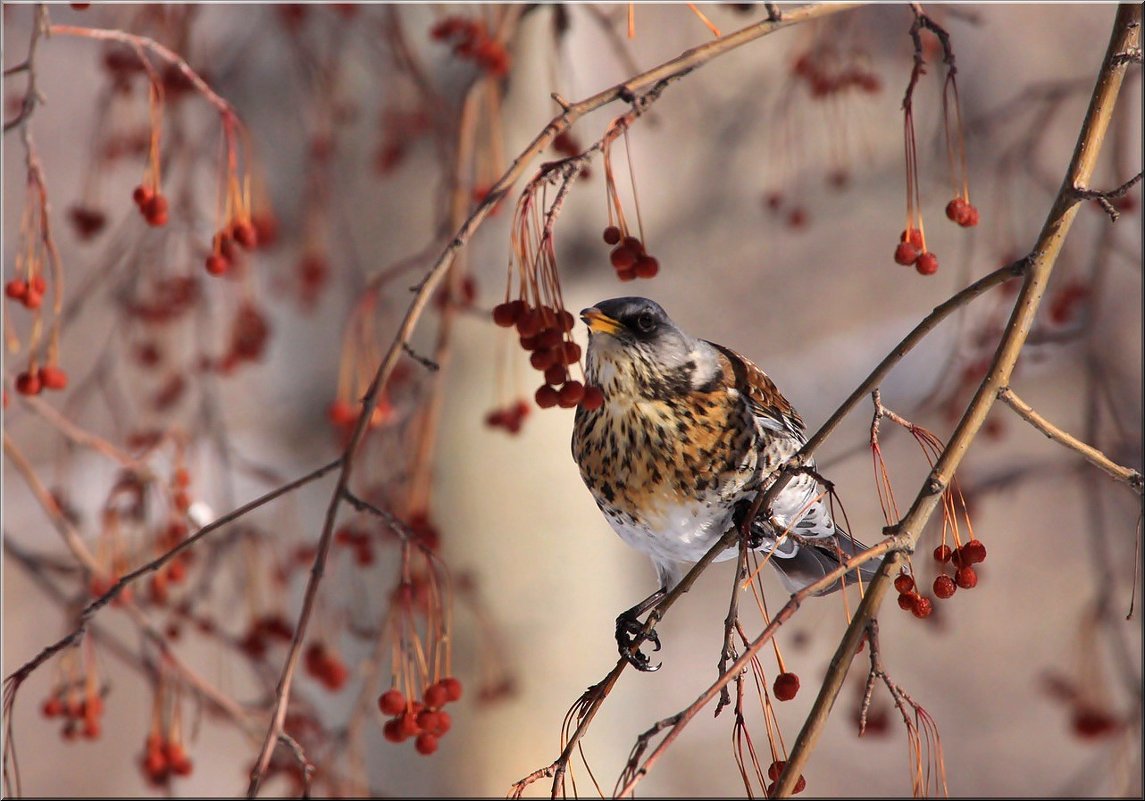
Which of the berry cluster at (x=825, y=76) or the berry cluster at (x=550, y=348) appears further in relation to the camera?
the berry cluster at (x=825, y=76)

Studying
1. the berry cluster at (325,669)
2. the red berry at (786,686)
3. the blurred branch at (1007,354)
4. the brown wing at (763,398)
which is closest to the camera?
the blurred branch at (1007,354)

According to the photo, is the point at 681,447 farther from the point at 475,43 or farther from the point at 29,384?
the point at 475,43

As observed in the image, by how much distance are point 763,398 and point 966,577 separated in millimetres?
255

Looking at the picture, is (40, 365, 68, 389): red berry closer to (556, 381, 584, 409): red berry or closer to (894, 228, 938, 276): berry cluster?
(556, 381, 584, 409): red berry

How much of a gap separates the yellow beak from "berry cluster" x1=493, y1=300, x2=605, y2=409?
5 centimetres

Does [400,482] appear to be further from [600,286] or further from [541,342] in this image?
[541,342]

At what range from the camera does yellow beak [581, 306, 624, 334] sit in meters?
0.75

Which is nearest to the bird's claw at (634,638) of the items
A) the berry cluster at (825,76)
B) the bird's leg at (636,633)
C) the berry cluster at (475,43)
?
the bird's leg at (636,633)

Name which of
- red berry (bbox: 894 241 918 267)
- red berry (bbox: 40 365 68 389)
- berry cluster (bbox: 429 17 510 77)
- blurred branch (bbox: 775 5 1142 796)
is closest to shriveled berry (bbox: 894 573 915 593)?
blurred branch (bbox: 775 5 1142 796)

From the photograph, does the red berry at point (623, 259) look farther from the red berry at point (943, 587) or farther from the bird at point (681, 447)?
the red berry at point (943, 587)

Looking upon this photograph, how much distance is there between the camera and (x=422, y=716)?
86 cm

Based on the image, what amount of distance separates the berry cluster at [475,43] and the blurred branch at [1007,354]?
32.3 inches

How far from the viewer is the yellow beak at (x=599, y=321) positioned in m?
0.75

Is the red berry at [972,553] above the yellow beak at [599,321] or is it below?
below
